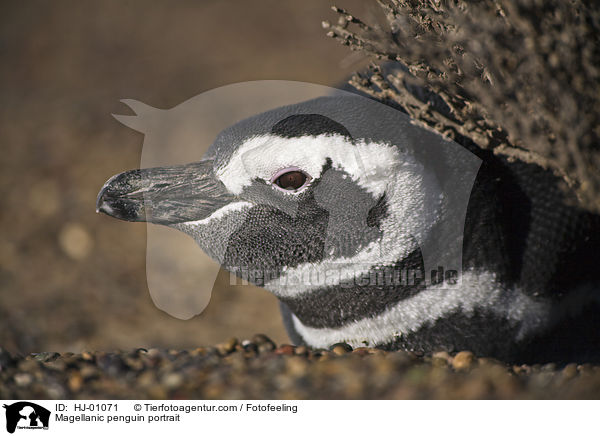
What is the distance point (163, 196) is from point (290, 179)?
0.71 ft

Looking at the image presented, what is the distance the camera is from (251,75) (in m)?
3.52

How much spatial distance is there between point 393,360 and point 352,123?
36cm

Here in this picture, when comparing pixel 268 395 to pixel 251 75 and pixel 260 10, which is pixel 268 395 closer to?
pixel 251 75

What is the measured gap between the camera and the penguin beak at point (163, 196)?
0.97 m

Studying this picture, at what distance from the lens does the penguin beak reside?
0.97m

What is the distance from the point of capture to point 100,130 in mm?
3168

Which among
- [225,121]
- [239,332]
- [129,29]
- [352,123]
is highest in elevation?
[129,29]

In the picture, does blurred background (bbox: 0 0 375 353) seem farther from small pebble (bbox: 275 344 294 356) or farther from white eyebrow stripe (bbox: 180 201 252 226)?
small pebble (bbox: 275 344 294 356)

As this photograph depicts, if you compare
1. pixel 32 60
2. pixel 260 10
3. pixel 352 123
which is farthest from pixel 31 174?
pixel 352 123

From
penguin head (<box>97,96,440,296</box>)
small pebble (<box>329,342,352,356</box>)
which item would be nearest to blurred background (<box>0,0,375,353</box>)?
penguin head (<box>97,96,440,296</box>)

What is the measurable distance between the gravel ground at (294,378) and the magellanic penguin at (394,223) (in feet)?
0.49
